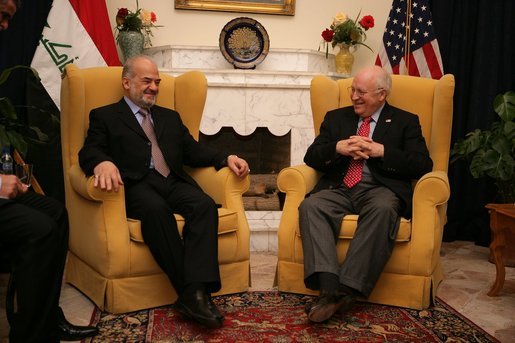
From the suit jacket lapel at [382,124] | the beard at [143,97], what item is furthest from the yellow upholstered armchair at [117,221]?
the suit jacket lapel at [382,124]

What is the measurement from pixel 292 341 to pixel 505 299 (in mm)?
1311

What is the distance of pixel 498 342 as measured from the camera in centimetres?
238

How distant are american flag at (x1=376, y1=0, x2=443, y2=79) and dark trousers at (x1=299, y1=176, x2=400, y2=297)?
1.70 metres

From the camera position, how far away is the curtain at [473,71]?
426 cm

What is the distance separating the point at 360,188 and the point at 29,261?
169 cm

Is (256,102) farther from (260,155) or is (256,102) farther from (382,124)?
(382,124)

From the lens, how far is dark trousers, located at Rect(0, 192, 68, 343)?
1893mm

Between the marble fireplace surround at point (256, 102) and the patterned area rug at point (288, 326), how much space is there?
1358 mm

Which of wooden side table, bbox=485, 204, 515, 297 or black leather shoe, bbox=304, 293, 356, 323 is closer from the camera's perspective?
black leather shoe, bbox=304, 293, 356, 323

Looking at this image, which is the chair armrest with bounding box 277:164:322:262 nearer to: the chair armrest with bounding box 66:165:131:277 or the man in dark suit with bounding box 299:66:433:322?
the man in dark suit with bounding box 299:66:433:322

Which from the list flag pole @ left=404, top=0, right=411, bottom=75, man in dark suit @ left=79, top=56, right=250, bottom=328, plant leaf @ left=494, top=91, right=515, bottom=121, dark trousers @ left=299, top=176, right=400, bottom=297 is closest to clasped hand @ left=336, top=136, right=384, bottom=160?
dark trousers @ left=299, top=176, right=400, bottom=297

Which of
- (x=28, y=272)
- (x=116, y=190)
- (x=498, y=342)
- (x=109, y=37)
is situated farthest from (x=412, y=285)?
(x=109, y=37)

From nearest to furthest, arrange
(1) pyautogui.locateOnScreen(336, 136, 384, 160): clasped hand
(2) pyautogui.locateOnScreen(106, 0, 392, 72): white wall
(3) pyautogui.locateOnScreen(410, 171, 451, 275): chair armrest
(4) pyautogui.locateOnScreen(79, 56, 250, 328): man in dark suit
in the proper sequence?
(4) pyautogui.locateOnScreen(79, 56, 250, 328): man in dark suit < (3) pyautogui.locateOnScreen(410, 171, 451, 275): chair armrest < (1) pyautogui.locateOnScreen(336, 136, 384, 160): clasped hand < (2) pyautogui.locateOnScreen(106, 0, 392, 72): white wall

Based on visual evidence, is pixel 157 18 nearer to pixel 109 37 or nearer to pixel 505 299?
pixel 109 37
